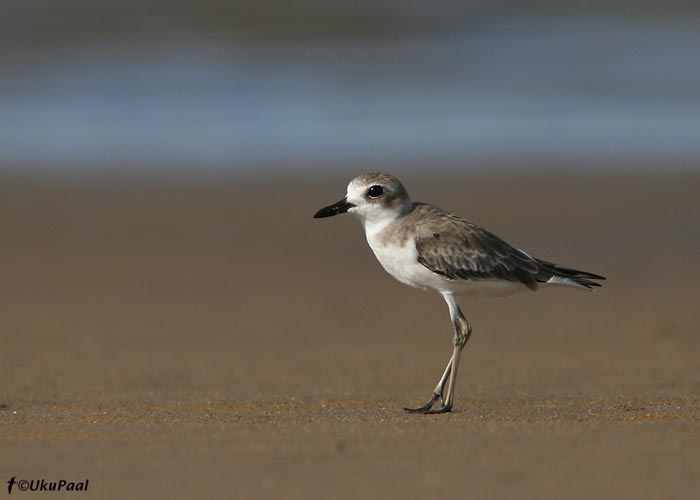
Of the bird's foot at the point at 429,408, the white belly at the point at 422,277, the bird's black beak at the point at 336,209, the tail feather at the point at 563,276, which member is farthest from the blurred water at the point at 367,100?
the bird's foot at the point at 429,408

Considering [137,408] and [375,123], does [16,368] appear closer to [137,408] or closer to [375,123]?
[137,408]

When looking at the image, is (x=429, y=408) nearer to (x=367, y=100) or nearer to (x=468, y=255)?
(x=468, y=255)

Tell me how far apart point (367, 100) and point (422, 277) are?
575 inches

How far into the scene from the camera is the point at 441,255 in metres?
6.65

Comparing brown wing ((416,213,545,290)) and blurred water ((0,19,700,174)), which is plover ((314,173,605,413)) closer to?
brown wing ((416,213,545,290))

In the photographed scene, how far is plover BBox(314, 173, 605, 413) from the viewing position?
22.0 feet

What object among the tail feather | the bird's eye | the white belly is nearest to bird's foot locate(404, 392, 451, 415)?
the white belly

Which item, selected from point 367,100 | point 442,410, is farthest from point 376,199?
point 367,100

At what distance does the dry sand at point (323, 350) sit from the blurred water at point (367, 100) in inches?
62.8

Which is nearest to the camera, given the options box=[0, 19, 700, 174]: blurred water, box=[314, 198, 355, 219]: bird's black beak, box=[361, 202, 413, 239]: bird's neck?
box=[361, 202, 413, 239]: bird's neck

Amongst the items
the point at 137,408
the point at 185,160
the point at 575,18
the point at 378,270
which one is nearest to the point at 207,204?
the point at 185,160

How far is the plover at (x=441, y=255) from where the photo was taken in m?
6.71

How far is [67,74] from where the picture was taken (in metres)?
23.0

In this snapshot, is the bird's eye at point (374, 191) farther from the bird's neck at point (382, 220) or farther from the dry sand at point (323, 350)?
the dry sand at point (323, 350)
